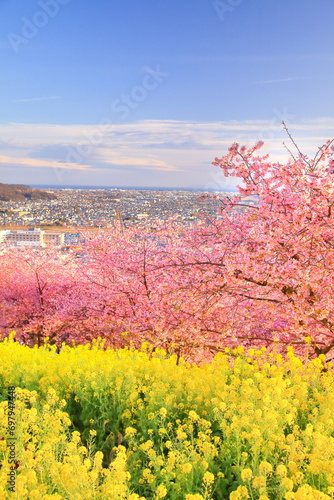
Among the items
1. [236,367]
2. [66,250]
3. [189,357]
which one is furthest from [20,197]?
[236,367]

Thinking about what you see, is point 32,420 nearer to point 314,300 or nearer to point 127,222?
point 314,300

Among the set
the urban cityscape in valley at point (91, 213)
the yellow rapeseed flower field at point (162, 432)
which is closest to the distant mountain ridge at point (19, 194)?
the urban cityscape in valley at point (91, 213)

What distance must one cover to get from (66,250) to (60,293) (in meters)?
2.27

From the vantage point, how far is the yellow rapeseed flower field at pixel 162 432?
3520 mm

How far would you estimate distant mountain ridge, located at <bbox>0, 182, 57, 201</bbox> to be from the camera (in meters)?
49.3

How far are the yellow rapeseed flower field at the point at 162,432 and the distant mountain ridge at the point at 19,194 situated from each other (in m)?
41.8

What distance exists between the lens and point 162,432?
4637mm

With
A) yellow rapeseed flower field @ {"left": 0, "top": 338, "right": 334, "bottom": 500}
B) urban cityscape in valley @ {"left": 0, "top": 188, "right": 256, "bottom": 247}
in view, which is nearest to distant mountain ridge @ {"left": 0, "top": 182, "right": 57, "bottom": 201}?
urban cityscape in valley @ {"left": 0, "top": 188, "right": 256, "bottom": 247}

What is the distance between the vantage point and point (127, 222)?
16.6 meters

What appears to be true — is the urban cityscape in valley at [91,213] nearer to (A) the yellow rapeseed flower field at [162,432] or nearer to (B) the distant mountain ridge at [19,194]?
(B) the distant mountain ridge at [19,194]

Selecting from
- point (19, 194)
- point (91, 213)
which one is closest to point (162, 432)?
point (91, 213)

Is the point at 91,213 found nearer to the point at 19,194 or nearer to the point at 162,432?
the point at 162,432

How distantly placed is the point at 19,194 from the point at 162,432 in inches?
2037

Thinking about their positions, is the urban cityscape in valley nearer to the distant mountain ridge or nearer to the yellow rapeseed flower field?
the distant mountain ridge
